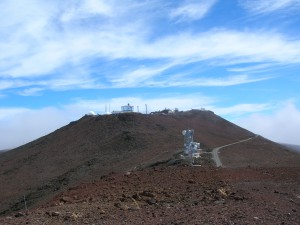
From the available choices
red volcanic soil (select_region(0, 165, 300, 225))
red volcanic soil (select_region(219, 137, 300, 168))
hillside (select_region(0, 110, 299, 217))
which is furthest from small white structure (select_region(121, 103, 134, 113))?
red volcanic soil (select_region(0, 165, 300, 225))

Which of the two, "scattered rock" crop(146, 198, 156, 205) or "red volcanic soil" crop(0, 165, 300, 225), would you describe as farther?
"scattered rock" crop(146, 198, 156, 205)

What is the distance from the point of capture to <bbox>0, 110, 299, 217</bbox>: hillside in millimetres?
29922

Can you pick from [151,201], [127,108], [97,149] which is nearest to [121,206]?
[151,201]

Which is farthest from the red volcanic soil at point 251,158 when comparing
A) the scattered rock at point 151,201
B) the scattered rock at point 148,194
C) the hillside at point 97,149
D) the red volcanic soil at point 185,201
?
the scattered rock at point 151,201

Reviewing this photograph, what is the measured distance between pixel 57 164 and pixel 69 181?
9040mm

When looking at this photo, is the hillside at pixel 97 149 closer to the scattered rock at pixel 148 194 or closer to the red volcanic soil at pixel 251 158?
the red volcanic soil at pixel 251 158

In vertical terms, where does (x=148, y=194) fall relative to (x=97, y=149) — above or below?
below

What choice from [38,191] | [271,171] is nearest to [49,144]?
[38,191]

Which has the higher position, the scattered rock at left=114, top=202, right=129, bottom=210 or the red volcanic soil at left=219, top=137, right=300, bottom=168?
the red volcanic soil at left=219, top=137, right=300, bottom=168

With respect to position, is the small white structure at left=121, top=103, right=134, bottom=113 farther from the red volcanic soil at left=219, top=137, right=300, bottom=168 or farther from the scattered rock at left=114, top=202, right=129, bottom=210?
the scattered rock at left=114, top=202, right=129, bottom=210

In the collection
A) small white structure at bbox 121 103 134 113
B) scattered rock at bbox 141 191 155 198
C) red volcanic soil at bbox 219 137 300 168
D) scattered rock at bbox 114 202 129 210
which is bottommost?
scattered rock at bbox 114 202 129 210

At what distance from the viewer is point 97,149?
3997 centimetres

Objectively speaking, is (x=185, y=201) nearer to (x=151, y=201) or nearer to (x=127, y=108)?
(x=151, y=201)

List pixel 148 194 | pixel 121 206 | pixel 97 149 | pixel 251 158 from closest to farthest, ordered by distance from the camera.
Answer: pixel 121 206 → pixel 148 194 → pixel 251 158 → pixel 97 149
